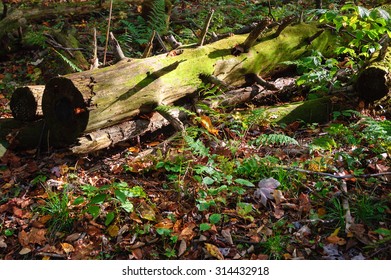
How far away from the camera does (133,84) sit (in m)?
4.38

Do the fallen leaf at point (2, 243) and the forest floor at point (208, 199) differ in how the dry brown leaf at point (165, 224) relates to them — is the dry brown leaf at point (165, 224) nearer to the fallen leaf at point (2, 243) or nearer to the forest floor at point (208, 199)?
the forest floor at point (208, 199)

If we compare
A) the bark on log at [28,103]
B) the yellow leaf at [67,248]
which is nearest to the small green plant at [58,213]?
the yellow leaf at [67,248]

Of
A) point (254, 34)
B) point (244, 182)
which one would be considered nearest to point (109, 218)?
point (244, 182)

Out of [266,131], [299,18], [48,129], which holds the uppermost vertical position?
[299,18]

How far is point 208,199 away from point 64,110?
1870mm

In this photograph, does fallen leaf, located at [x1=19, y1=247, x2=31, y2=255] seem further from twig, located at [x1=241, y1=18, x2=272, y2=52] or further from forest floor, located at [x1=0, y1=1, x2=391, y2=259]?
twig, located at [x1=241, y1=18, x2=272, y2=52]

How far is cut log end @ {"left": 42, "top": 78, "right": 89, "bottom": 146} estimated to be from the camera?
4.03m

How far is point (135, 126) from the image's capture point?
446 cm

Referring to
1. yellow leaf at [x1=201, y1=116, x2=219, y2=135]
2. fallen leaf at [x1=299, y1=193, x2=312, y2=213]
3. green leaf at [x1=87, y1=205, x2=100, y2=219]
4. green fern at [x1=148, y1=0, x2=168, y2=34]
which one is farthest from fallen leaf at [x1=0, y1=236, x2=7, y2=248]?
green fern at [x1=148, y1=0, x2=168, y2=34]

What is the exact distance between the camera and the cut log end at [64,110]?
403cm

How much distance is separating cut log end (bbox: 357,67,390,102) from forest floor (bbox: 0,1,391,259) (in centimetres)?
79
